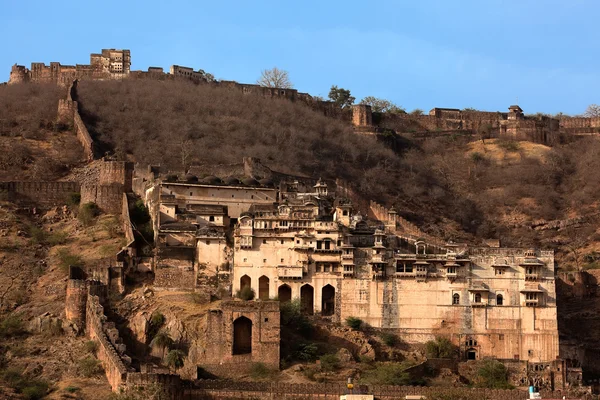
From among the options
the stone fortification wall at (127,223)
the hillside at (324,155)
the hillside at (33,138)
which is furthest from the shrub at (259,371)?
the hillside at (33,138)

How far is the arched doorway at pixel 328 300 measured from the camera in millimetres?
61300

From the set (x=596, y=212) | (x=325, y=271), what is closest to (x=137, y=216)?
(x=325, y=271)

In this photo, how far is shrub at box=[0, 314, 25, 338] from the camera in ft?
194

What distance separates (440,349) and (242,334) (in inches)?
320

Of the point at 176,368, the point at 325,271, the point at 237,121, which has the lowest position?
the point at 176,368

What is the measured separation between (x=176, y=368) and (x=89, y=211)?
14704mm

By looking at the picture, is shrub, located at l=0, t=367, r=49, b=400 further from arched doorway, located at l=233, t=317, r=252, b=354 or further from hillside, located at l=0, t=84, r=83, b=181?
hillside, located at l=0, t=84, r=83, b=181

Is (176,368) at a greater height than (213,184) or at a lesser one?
lesser

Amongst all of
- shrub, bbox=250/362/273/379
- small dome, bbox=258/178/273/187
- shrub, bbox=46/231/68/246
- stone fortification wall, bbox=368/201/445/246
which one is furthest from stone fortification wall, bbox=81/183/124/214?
shrub, bbox=250/362/273/379

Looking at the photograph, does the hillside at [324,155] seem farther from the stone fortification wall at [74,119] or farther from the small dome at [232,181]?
the small dome at [232,181]

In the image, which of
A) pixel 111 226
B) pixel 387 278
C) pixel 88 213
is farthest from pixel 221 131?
pixel 387 278

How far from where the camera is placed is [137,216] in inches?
2670

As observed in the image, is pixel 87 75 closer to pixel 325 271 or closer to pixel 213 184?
pixel 213 184

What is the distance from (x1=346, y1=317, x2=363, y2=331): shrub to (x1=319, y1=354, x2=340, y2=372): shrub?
2.74 meters
